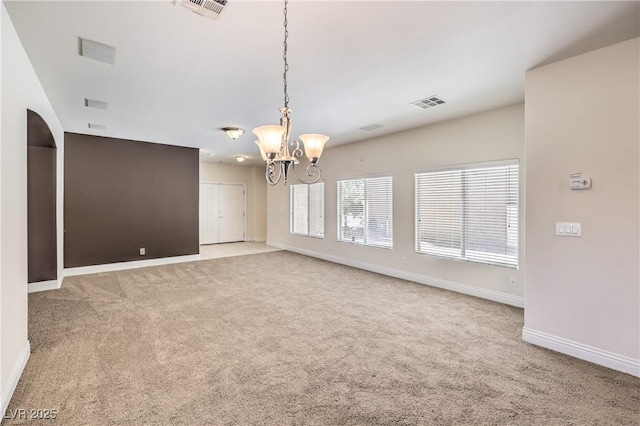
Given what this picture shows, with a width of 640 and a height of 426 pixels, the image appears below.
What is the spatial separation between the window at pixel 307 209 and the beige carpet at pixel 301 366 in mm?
3195

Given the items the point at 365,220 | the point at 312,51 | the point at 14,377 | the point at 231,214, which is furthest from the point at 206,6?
the point at 231,214

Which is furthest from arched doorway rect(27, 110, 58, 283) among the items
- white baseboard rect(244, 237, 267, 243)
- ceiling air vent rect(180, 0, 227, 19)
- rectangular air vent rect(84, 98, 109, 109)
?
white baseboard rect(244, 237, 267, 243)

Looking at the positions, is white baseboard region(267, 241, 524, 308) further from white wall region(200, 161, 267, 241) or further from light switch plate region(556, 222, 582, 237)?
white wall region(200, 161, 267, 241)

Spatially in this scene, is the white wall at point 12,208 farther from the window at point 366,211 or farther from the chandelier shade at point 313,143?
the window at point 366,211

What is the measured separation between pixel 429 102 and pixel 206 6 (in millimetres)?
2780

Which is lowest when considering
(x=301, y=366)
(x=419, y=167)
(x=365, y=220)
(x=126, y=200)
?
(x=301, y=366)

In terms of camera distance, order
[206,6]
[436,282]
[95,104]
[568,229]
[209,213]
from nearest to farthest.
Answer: [206,6] < [568,229] < [95,104] < [436,282] < [209,213]

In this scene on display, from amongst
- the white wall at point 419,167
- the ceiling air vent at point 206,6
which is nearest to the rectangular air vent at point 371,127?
the white wall at point 419,167

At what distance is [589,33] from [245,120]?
3897 mm

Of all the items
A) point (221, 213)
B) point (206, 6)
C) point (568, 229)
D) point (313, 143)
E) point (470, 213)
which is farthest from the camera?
point (221, 213)

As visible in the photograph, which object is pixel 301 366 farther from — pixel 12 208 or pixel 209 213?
pixel 209 213

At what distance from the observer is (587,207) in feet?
8.50

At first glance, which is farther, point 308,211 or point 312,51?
point 308,211

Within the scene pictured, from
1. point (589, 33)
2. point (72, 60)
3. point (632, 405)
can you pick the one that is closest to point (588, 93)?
point (589, 33)
